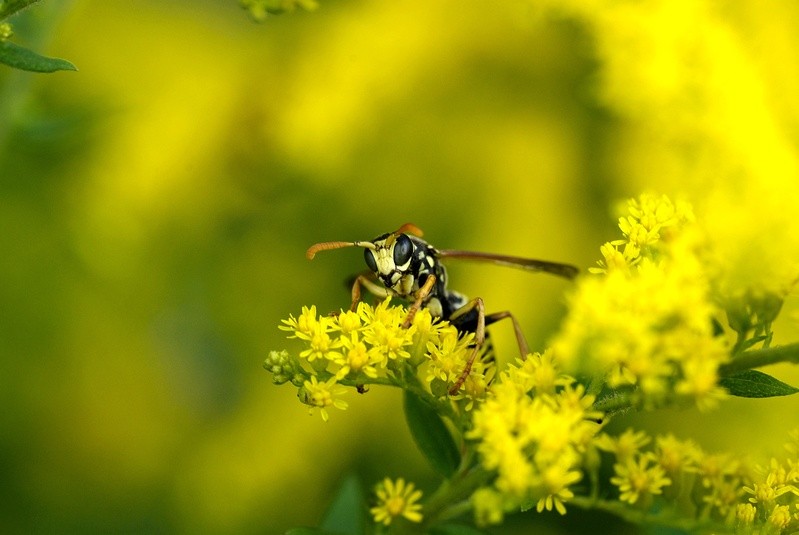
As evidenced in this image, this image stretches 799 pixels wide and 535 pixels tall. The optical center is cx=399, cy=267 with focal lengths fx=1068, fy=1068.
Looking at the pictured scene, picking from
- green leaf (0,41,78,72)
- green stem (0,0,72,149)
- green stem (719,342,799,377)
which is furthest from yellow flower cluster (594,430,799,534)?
green stem (0,0,72,149)

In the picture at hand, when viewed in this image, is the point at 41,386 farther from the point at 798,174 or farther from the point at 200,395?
the point at 798,174

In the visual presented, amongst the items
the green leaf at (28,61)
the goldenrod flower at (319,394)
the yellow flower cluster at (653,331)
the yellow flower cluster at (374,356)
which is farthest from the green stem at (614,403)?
the green leaf at (28,61)

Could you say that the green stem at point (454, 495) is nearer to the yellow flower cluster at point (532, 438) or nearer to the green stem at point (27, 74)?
the yellow flower cluster at point (532, 438)

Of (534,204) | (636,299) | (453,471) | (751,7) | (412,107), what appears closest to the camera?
(636,299)

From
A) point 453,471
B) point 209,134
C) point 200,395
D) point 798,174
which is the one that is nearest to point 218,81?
point 209,134

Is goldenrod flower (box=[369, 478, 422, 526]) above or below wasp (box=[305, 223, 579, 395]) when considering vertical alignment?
below

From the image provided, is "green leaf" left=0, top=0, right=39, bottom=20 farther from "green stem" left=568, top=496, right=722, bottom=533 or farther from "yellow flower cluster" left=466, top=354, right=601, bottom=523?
"green stem" left=568, top=496, right=722, bottom=533

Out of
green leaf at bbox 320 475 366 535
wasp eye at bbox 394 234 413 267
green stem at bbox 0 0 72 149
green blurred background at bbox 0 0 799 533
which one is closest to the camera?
green leaf at bbox 320 475 366 535

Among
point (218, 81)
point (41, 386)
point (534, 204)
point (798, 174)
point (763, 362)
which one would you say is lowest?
point (763, 362)
